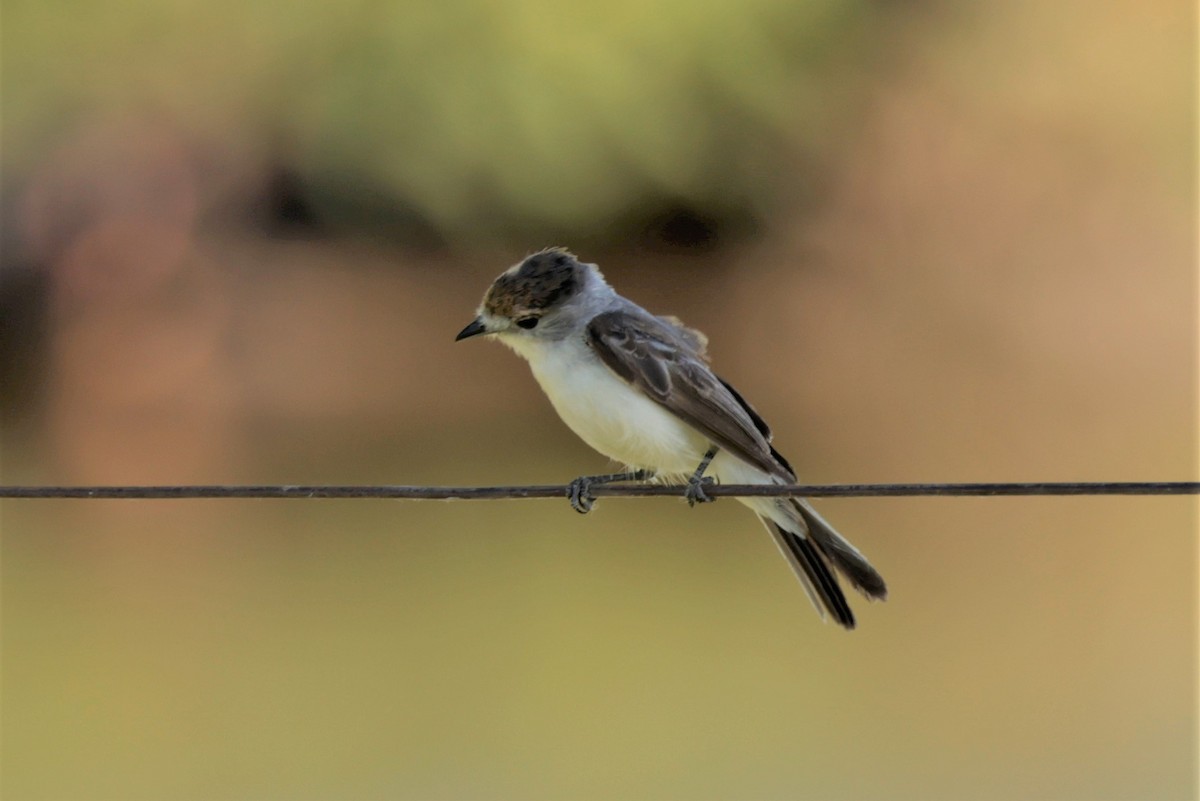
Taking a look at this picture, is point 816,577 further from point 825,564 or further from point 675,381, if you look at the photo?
point 675,381

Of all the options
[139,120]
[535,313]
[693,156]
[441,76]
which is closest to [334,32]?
[441,76]

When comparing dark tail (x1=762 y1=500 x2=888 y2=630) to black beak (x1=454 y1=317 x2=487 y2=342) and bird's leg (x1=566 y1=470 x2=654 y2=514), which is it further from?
black beak (x1=454 y1=317 x2=487 y2=342)

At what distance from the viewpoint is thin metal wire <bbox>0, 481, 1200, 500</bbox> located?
2285 millimetres

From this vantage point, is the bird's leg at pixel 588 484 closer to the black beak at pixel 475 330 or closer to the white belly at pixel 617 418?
the white belly at pixel 617 418

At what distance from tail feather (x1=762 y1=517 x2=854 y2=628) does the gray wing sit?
0.66ft

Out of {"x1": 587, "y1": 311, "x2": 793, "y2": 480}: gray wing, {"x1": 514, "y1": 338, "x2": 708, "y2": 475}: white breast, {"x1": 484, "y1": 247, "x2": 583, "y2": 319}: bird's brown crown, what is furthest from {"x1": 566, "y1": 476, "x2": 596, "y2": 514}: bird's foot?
{"x1": 484, "y1": 247, "x2": 583, "y2": 319}: bird's brown crown

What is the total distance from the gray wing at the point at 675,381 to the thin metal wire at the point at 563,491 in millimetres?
923

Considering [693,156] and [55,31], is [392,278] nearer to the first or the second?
[693,156]

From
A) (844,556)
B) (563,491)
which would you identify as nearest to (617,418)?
(844,556)

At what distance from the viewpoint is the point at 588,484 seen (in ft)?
11.2

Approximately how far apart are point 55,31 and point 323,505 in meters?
2.43

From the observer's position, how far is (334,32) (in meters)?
6.00

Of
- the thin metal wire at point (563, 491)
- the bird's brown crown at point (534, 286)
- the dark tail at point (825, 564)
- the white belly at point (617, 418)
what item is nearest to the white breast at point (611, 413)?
the white belly at point (617, 418)

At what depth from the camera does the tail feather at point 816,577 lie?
12.1 ft
